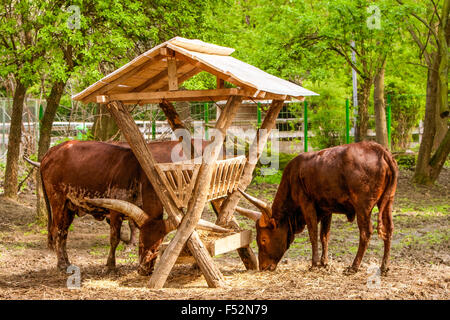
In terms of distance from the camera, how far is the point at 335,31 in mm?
15883

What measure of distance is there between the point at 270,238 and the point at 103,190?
2389 millimetres

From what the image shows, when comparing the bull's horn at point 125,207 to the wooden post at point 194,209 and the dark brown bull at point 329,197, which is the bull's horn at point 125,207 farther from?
→ the dark brown bull at point 329,197

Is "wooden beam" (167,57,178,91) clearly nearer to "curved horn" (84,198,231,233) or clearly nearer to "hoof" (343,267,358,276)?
"curved horn" (84,198,231,233)

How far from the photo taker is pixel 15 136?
40.3 ft

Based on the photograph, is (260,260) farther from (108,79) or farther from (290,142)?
(290,142)

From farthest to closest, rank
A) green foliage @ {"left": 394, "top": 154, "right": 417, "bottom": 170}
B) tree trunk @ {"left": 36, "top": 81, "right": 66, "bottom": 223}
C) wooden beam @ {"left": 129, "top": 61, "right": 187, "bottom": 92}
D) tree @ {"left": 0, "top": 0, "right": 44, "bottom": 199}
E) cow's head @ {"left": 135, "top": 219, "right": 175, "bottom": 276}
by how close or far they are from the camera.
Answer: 1. green foliage @ {"left": 394, "top": 154, "right": 417, "bottom": 170}
2. tree trunk @ {"left": 36, "top": 81, "right": 66, "bottom": 223}
3. tree @ {"left": 0, "top": 0, "right": 44, "bottom": 199}
4. wooden beam @ {"left": 129, "top": 61, "right": 187, "bottom": 92}
5. cow's head @ {"left": 135, "top": 219, "right": 175, "bottom": 276}

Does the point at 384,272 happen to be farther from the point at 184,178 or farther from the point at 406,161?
the point at 406,161

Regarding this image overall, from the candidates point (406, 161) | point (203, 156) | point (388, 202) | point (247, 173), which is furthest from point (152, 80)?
point (406, 161)

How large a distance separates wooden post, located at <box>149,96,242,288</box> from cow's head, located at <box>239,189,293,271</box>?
1.24m

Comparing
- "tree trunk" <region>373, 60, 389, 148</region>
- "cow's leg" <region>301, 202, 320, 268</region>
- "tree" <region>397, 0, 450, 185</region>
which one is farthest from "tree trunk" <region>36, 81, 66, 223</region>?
"tree trunk" <region>373, 60, 389, 148</region>

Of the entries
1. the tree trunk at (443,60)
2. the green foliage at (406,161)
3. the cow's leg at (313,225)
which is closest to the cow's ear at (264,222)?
the cow's leg at (313,225)

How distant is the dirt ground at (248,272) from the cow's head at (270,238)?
0.67 ft

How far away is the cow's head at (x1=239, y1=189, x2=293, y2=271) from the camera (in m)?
8.18

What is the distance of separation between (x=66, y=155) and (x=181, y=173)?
2.20 m
